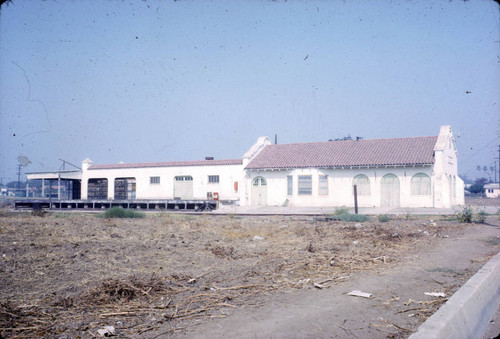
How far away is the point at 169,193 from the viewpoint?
39594 mm

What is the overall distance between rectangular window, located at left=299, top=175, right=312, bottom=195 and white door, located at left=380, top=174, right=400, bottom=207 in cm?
579

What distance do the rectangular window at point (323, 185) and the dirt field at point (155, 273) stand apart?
67.7 feet

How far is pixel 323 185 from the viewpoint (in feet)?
110

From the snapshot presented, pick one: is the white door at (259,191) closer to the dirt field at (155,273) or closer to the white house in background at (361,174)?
the white house in background at (361,174)

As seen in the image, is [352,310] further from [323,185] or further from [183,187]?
[183,187]

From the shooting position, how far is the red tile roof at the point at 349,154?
31094 millimetres

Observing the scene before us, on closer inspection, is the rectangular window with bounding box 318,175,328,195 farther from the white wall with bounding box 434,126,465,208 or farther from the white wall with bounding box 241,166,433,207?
the white wall with bounding box 434,126,465,208

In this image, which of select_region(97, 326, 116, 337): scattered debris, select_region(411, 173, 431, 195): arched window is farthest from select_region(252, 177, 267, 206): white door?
select_region(97, 326, 116, 337): scattered debris

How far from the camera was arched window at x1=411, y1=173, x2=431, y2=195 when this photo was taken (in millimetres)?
29859

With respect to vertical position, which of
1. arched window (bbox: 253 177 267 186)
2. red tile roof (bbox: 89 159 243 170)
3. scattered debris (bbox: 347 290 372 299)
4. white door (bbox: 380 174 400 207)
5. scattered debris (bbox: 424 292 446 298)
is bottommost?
scattered debris (bbox: 424 292 446 298)

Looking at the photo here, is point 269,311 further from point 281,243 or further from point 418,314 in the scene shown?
point 281,243

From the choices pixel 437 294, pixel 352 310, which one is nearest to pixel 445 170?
pixel 437 294

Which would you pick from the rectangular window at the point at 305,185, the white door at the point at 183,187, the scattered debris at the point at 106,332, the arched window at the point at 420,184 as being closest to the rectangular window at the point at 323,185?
the rectangular window at the point at 305,185

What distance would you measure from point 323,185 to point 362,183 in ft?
10.3
